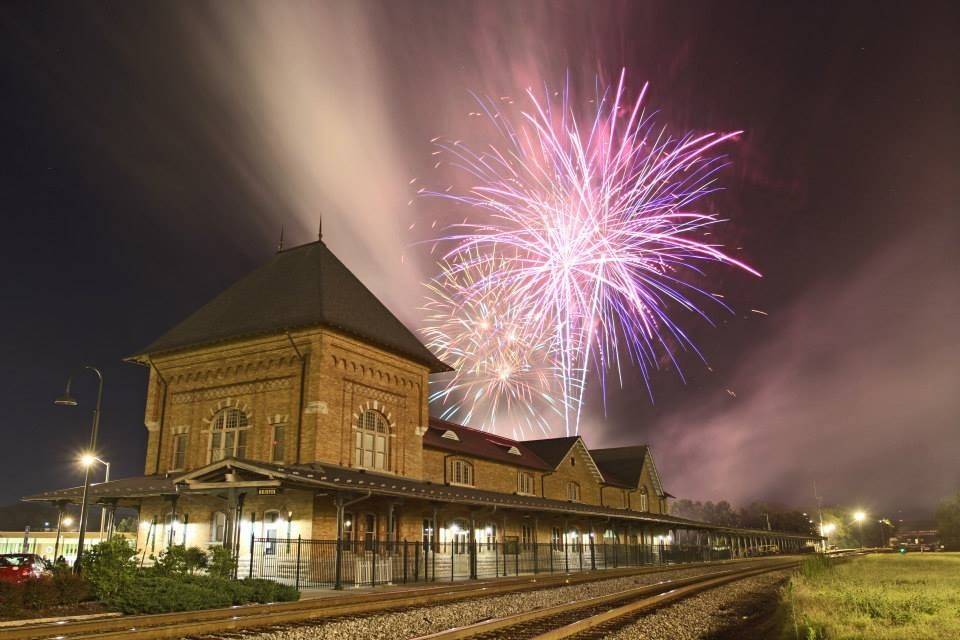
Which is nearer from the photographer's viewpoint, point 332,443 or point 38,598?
point 38,598

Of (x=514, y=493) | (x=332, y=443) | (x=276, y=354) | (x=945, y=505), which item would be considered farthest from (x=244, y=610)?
(x=945, y=505)

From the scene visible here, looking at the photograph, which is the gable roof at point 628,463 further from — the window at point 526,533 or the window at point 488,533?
the window at point 488,533

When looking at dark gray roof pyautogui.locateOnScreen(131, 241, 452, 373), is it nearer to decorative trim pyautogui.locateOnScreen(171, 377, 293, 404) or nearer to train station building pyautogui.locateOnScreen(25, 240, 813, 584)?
train station building pyautogui.locateOnScreen(25, 240, 813, 584)

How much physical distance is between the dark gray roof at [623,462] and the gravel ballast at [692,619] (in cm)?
4157

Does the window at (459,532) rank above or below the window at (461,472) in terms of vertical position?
below

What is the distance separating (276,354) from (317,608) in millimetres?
15677

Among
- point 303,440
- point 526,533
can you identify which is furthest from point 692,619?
point 526,533

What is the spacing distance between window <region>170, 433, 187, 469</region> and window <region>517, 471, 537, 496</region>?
20.7m

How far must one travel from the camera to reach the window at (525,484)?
149 ft

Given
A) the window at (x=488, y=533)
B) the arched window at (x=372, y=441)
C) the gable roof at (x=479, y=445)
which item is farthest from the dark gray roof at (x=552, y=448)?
the arched window at (x=372, y=441)

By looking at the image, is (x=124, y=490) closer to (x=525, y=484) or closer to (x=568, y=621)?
(x=568, y=621)

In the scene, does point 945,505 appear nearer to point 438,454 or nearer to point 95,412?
point 438,454

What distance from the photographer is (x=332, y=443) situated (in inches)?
1113

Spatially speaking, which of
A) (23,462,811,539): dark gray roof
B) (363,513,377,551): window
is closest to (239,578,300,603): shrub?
(23,462,811,539): dark gray roof
